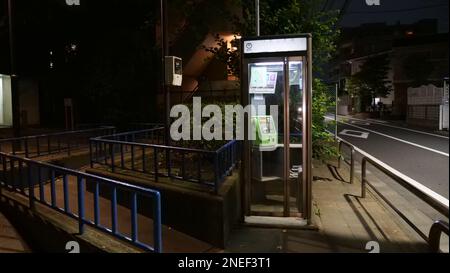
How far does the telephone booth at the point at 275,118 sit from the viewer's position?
6.12m

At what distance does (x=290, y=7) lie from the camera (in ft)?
31.7

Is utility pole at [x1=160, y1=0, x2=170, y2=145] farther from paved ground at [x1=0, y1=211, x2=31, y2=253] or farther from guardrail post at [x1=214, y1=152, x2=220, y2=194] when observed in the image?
paved ground at [x1=0, y1=211, x2=31, y2=253]

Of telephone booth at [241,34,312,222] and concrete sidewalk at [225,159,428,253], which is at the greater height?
telephone booth at [241,34,312,222]

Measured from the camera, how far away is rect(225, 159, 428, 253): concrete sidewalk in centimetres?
547

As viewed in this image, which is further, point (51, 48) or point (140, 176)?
point (51, 48)

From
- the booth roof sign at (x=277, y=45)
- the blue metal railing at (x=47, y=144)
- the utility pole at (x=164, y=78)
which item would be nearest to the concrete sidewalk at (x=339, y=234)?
the booth roof sign at (x=277, y=45)

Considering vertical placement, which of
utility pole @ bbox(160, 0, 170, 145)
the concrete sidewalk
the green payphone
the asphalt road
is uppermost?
utility pole @ bbox(160, 0, 170, 145)

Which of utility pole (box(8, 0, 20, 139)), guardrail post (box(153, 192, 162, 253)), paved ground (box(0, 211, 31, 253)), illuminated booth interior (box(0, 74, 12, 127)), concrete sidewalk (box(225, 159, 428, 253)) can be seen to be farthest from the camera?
illuminated booth interior (box(0, 74, 12, 127))

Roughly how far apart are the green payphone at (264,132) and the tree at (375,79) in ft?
123

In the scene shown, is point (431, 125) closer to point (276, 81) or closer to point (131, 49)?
point (131, 49)

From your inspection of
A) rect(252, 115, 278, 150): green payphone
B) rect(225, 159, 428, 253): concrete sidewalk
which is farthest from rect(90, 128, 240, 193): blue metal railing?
rect(225, 159, 428, 253): concrete sidewalk
